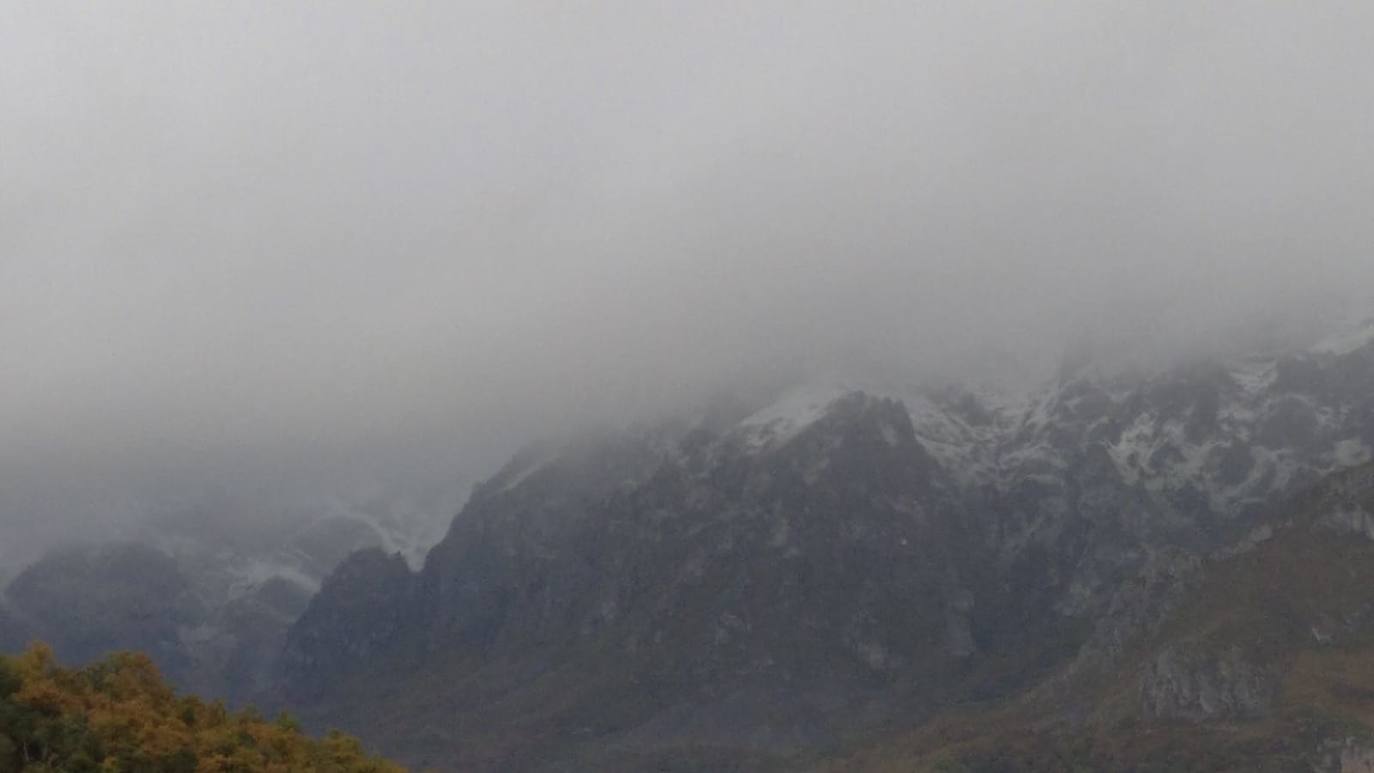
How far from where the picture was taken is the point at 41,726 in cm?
14888

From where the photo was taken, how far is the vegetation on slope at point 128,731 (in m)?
146

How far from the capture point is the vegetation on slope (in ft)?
478

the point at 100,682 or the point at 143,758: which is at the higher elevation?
the point at 100,682

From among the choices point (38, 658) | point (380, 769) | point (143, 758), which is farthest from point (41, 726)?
point (380, 769)

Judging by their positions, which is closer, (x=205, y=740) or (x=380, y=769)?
(x=205, y=740)

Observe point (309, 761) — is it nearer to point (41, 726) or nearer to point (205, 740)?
point (205, 740)

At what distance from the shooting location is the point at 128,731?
5915 inches

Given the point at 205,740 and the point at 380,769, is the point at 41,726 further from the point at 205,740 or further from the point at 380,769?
the point at 380,769

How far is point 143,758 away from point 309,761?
21938 mm

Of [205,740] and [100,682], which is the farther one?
[100,682]

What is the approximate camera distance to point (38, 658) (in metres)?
170

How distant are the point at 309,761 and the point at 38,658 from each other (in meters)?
30.9

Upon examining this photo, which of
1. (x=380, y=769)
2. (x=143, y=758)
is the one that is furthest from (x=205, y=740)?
(x=380, y=769)

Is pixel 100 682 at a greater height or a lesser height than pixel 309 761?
greater
